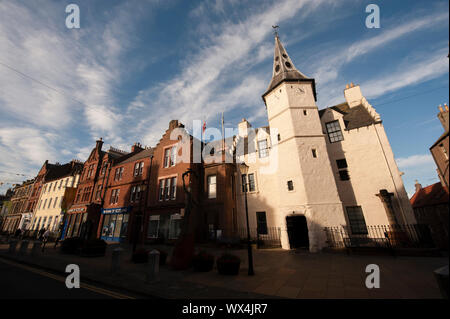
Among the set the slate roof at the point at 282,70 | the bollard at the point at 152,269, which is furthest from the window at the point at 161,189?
the slate roof at the point at 282,70

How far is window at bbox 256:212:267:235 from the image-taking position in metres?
18.4

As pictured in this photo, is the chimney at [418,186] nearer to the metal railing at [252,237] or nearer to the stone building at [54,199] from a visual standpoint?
the metal railing at [252,237]

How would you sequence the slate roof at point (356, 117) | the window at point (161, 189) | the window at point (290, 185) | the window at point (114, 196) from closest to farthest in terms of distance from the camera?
the window at point (290, 185) < the slate roof at point (356, 117) < the window at point (161, 189) < the window at point (114, 196)

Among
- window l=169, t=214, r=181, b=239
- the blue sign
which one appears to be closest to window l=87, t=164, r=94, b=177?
the blue sign

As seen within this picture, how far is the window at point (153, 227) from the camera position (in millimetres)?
19883

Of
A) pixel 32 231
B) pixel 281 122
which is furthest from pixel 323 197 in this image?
pixel 32 231

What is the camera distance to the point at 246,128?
78.8ft

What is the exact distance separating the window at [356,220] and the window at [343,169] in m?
2.75

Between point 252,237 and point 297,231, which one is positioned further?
point 252,237

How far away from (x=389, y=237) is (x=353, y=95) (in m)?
14.8

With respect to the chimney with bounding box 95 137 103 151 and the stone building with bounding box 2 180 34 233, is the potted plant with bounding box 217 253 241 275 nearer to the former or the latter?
the chimney with bounding box 95 137 103 151

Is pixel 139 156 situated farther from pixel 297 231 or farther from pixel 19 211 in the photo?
pixel 19 211

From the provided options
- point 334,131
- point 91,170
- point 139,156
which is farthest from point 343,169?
point 91,170

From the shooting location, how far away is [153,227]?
20.1m
